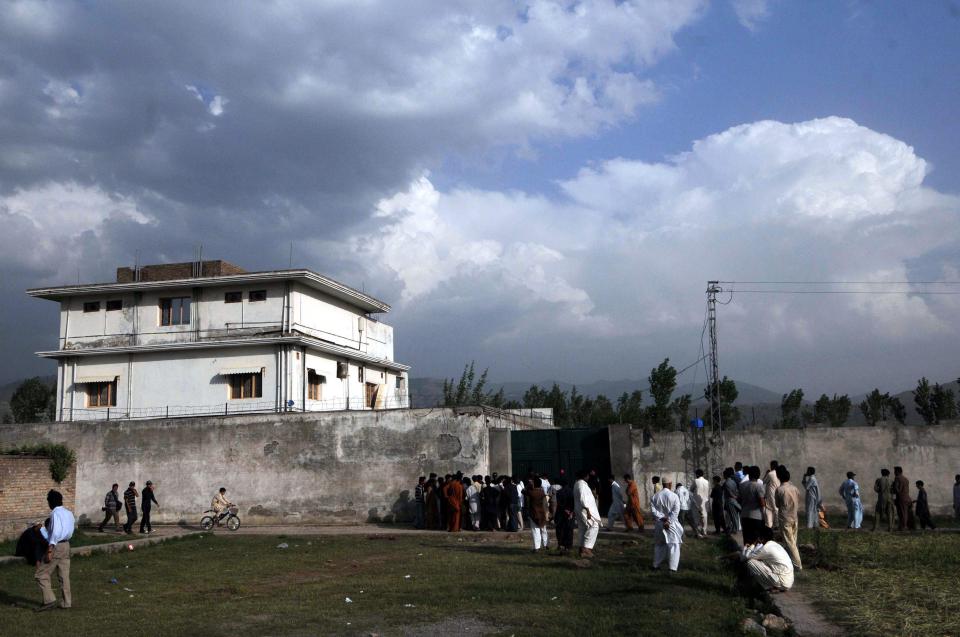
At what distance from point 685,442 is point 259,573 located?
14.5m

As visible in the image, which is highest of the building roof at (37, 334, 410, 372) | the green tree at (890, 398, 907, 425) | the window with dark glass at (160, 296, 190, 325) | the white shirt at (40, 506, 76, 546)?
the window with dark glass at (160, 296, 190, 325)

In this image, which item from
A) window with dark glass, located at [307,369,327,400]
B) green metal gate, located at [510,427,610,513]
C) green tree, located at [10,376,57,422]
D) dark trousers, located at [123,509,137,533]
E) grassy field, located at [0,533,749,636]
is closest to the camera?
grassy field, located at [0,533,749,636]

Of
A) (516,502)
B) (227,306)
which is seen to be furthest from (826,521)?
(227,306)


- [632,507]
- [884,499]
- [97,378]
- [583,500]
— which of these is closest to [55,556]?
[583,500]

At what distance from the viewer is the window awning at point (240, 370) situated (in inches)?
1310

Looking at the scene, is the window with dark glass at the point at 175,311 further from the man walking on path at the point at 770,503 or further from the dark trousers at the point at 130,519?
the man walking on path at the point at 770,503

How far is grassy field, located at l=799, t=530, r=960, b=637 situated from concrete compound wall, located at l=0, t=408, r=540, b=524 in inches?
436

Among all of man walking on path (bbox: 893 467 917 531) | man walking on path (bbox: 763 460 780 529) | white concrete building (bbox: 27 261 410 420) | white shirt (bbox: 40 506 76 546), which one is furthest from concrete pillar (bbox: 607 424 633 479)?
white shirt (bbox: 40 506 76 546)

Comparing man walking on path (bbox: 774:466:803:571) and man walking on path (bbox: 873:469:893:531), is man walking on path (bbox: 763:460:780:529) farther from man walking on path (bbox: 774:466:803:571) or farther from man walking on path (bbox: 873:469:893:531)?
man walking on path (bbox: 873:469:893:531)

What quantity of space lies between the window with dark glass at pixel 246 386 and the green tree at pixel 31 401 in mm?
36899

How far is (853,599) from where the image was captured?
11.3 m

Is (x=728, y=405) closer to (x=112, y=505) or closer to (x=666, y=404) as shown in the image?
(x=666, y=404)

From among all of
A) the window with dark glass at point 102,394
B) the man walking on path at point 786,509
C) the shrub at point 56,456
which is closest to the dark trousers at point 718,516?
the man walking on path at point 786,509

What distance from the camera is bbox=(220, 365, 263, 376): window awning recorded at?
33.3 metres
